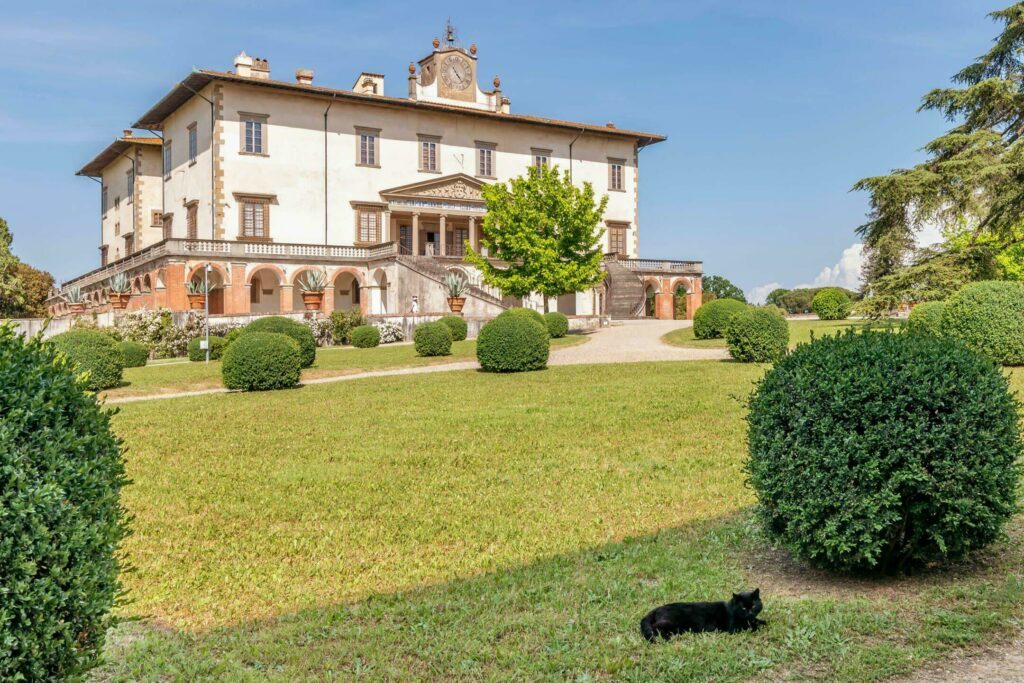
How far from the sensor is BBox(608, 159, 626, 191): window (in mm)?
52438

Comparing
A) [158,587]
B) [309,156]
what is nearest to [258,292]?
[309,156]

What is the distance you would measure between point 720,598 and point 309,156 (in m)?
40.9

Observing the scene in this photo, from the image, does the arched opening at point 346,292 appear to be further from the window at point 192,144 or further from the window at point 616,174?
the window at point 616,174

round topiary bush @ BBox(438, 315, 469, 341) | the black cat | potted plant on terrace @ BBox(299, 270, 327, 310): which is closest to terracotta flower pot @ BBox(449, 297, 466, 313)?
round topiary bush @ BBox(438, 315, 469, 341)

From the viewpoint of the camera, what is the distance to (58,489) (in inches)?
115

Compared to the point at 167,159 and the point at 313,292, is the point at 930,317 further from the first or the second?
the point at 167,159

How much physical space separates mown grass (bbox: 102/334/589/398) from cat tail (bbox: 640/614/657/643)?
1611cm

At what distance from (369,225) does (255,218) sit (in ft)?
20.3

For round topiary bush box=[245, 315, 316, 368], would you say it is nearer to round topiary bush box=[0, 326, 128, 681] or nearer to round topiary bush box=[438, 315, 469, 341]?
round topiary bush box=[438, 315, 469, 341]

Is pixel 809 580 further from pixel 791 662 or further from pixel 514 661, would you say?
pixel 514 661

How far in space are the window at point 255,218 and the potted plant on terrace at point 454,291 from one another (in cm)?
1126

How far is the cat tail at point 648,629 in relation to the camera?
4.31m

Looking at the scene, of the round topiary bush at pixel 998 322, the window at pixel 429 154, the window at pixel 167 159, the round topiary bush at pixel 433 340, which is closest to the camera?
the round topiary bush at pixel 998 322

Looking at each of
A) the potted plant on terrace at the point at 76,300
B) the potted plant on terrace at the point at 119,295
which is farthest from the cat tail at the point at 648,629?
the potted plant on terrace at the point at 76,300
